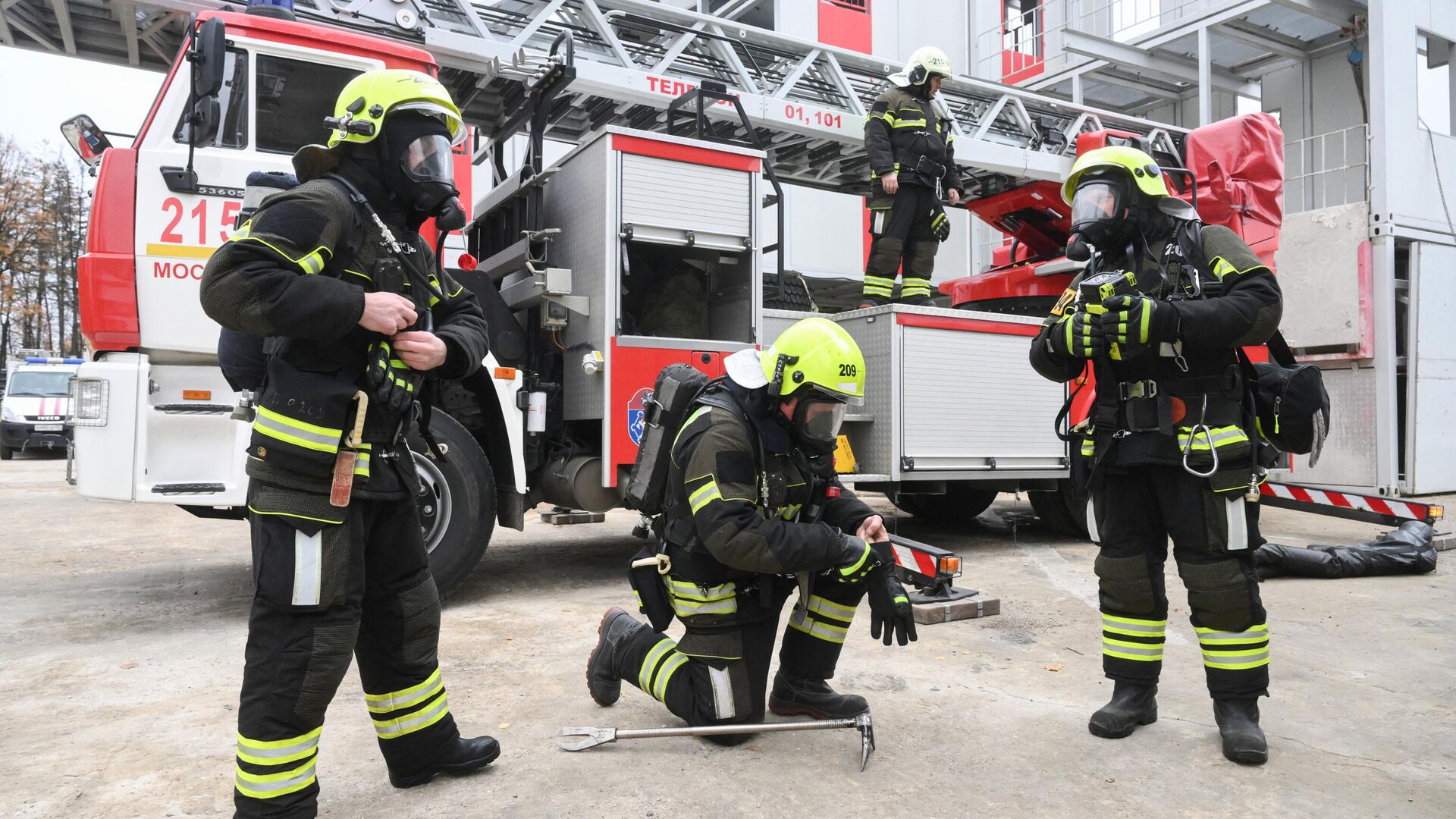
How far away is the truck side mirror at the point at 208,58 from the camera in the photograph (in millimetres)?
3869

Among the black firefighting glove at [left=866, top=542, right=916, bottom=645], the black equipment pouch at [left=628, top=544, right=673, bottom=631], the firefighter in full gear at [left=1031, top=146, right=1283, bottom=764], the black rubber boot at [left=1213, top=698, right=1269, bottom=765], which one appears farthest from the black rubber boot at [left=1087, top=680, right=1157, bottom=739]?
the black equipment pouch at [left=628, top=544, right=673, bottom=631]

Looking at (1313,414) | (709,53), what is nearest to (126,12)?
(709,53)

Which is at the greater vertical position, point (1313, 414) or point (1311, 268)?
point (1311, 268)

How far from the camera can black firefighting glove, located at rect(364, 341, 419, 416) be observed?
224cm

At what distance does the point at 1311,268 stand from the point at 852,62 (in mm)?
6231

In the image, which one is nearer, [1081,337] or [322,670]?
[322,670]

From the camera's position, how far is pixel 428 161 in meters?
2.40

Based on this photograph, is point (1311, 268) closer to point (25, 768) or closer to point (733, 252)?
point (733, 252)

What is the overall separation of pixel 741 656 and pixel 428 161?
176 centimetres

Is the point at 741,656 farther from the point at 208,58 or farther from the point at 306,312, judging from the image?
the point at 208,58

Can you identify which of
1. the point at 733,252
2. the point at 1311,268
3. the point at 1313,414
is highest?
the point at 1311,268

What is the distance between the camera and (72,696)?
3.45m

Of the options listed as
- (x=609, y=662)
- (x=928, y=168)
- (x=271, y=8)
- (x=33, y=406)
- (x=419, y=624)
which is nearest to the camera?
(x=419, y=624)

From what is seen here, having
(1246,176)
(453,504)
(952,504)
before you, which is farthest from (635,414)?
(1246,176)
